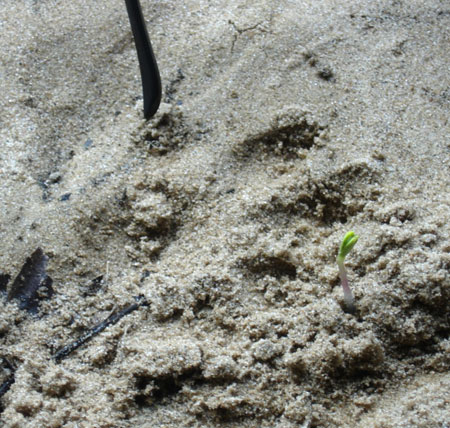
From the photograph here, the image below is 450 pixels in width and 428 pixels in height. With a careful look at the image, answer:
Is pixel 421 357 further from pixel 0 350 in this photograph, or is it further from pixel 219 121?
pixel 0 350

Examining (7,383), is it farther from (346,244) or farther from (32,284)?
(346,244)

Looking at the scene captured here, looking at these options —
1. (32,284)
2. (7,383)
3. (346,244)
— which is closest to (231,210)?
(346,244)

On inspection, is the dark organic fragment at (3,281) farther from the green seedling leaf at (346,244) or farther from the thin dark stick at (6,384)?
the green seedling leaf at (346,244)

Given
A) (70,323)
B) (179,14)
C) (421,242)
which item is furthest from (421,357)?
(179,14)

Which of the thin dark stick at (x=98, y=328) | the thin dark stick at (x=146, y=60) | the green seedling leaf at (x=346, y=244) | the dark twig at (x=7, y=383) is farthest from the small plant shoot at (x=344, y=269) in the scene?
the dark twig at (x=7, y=383)

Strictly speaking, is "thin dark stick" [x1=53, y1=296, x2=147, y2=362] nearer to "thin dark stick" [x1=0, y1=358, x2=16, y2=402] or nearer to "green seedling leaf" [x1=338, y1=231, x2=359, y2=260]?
"thin dark stick" [x1=0, y1=358, x2=16, y2=402]

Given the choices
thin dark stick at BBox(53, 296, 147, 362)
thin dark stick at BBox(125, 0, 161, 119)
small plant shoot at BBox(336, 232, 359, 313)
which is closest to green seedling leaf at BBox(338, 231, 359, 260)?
small plant shoot at BBox(336, 232, 359, 313)
